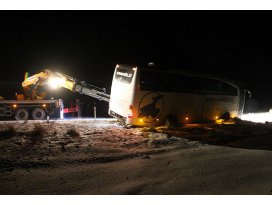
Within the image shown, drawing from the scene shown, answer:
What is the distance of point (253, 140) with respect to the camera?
10875 millimetres

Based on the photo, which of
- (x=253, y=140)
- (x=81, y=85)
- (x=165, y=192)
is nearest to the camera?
(x=165, y=192)

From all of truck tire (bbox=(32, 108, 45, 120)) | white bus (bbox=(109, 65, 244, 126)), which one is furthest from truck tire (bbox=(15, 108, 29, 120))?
white bus (bbox=(109, 65, 244, 126))

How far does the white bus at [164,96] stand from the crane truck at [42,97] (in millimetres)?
3148

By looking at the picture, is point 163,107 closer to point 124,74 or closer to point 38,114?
point 124,74

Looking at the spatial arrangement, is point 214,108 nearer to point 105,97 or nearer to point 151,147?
point 105,97

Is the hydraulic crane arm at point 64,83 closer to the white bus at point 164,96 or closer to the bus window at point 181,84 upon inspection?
the white bus at point 164,96

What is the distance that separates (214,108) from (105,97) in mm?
6520

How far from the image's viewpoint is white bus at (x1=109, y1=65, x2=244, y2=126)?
13648 mm

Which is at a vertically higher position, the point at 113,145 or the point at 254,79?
the point at 254,79

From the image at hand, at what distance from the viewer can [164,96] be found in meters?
14.4

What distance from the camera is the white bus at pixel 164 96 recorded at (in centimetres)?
1365

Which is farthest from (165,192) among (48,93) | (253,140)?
(48,93)

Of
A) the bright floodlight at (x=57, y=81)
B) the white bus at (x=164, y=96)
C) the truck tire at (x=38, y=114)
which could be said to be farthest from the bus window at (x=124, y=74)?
the truck tire at (x=38, y=114)

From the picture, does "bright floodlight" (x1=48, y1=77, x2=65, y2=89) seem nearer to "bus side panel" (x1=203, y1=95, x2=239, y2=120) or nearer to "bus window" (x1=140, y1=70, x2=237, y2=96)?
"bus window" (x1=140, y1=70, x2=237, y2=96)
